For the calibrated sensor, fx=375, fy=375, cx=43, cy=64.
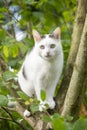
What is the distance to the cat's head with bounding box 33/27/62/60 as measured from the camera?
2379mm

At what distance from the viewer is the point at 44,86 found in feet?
7.98

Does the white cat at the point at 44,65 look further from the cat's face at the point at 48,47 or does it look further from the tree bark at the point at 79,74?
the tree bark at the point at 79,74

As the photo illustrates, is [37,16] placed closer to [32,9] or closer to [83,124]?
[32,9]

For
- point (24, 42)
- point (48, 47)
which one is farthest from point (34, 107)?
point (24, 42)

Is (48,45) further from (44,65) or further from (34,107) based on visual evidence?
(34,107)

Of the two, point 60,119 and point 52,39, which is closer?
point 60,119

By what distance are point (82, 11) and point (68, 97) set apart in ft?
1.84

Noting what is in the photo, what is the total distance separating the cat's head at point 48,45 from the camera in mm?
2379

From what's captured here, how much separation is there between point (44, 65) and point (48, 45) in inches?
5.4

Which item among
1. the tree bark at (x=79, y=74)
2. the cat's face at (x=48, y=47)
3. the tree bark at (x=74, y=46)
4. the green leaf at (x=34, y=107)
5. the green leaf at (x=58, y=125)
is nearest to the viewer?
the green leaf at (x=58, y=125)

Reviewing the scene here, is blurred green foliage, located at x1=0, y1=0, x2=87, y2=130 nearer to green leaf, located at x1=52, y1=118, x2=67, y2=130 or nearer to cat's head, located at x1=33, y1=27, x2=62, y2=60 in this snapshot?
green leaf, located at x1=52, y1=118, x2=67, y2=130

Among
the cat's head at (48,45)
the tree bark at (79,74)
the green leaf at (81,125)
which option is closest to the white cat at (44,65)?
the cat's head at (48,45)

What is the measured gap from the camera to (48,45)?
243cm

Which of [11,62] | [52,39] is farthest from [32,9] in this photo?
[52,39]
